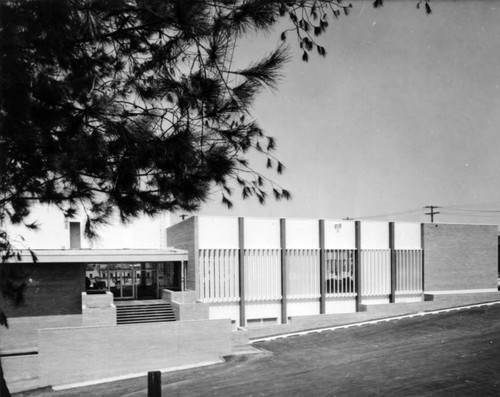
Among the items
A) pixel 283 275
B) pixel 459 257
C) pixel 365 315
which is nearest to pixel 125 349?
pixel 283 275

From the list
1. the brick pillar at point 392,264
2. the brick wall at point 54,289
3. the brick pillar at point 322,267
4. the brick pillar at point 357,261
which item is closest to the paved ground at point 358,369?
the brick pillar at point 322,267

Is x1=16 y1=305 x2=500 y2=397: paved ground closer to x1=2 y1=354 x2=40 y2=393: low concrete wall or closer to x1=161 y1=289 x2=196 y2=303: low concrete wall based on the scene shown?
x1=2 y1=354 x2=40 y2=393: low concrete wall

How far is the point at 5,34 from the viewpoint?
433 centimetres

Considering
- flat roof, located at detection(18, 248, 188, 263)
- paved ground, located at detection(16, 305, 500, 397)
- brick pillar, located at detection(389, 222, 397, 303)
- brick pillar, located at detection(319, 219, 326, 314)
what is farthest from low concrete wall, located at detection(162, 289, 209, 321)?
brick pillar, located at detection(389, 222, 397, 303)

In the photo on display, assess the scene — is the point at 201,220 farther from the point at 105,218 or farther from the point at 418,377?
the point at 105,218

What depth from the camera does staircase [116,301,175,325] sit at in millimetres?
20316

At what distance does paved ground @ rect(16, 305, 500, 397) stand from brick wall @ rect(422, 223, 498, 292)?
6.46 m

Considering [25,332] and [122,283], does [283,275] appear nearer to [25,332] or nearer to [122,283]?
[122,283]

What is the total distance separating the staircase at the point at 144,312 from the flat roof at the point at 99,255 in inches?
75.6

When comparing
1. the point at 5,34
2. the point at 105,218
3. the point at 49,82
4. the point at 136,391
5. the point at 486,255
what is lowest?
the point at 136,391

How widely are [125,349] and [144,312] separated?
477 centimetres

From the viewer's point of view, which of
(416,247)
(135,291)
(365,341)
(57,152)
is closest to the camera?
(57,152)

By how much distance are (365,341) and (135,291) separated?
437 inches

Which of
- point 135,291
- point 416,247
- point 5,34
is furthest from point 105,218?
point 416,247
